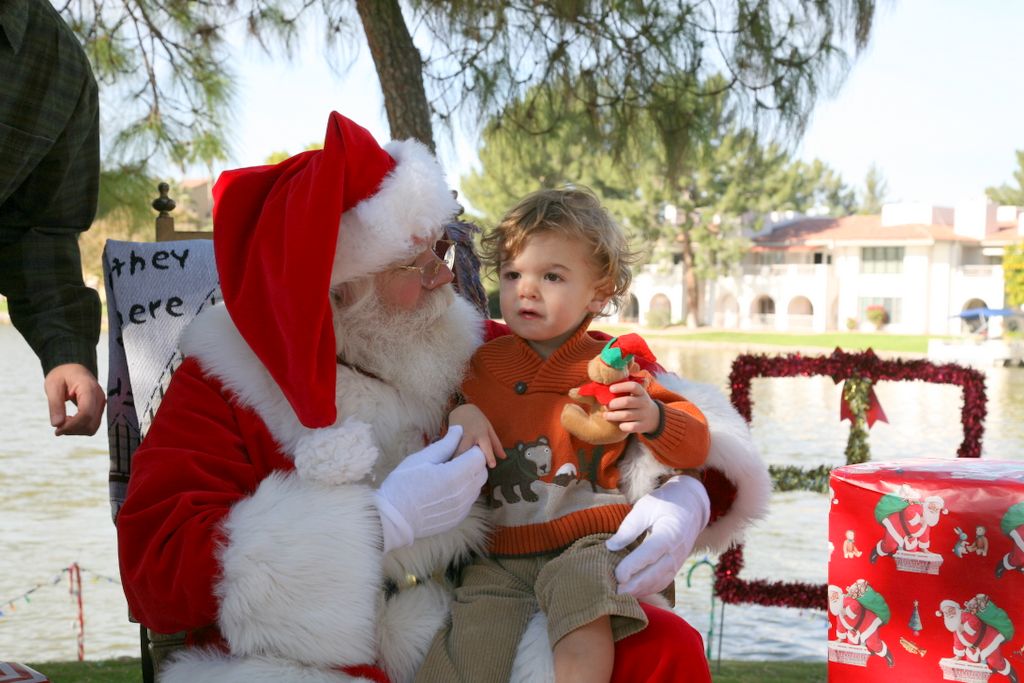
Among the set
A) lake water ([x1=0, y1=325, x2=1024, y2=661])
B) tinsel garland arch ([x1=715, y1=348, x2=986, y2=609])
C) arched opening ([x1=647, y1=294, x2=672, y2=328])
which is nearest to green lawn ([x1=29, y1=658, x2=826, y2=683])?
tinsel garland arch ([x1=715, y1=348, x2=986, y2=609])

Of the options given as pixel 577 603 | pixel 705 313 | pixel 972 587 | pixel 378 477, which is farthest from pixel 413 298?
pixel 705 313

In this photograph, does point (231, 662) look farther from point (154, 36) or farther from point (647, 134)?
point (154, 36)

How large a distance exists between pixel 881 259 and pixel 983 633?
130ft

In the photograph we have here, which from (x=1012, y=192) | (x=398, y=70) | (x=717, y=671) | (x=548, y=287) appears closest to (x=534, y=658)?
(x=548, y=287)

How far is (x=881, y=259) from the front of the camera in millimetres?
39156

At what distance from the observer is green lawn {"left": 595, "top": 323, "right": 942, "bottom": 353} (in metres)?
29.4

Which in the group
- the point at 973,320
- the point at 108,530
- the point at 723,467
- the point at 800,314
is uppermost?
the point at 723,467

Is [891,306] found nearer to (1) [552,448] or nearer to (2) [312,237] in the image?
(1) [552,448]

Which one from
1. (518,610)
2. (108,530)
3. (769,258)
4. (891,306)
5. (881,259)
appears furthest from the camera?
(769,258)

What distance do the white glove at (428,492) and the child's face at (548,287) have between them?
1.03 ft

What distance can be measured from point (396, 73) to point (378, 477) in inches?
119

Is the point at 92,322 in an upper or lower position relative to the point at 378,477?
upper

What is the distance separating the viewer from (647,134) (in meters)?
5.15

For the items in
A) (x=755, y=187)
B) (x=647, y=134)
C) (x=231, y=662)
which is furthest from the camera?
(x=755, y=187)
